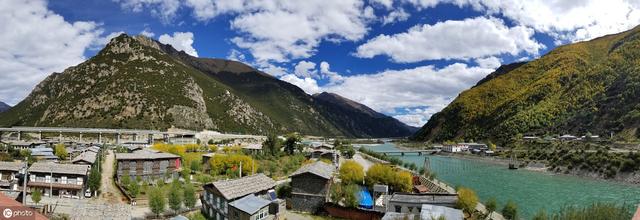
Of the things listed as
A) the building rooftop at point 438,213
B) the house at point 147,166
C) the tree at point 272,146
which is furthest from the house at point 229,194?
the tree at point 272,146

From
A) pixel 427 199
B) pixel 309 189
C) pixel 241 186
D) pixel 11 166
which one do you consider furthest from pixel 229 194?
pixel 11 166

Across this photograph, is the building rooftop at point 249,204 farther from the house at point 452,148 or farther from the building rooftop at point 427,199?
the house at point 452,148

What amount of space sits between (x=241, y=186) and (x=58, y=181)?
23622 mm

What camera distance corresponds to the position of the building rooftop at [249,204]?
31938mm

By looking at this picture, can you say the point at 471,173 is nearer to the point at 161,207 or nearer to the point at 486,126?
the point at 161,207

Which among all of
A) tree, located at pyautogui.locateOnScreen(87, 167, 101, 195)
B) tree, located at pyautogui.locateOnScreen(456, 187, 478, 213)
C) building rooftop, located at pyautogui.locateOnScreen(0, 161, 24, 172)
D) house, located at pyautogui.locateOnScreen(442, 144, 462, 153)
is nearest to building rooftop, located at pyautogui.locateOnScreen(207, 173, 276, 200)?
tree, located at pyautogui.locateOnScreen(456, 187, 478, 213)

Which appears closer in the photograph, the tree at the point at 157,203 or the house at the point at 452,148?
the tree at the point at 157,203

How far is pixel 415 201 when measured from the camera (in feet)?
127

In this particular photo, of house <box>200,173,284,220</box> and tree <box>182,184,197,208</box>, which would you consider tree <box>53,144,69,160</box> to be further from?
house <box>200,173,284,220</box>

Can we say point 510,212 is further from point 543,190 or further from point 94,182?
point 94,182

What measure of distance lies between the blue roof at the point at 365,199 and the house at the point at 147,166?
27.0m

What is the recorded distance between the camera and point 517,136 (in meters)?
147

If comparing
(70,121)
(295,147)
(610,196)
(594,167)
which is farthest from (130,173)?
(70,121)

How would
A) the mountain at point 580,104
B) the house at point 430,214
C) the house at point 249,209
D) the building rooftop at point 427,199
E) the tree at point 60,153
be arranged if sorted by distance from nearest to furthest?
the house at point 430,214
the house at point 249,209
the building rooftop at point 427,199
the tree at point 60,153
the mountain at point 580,104
